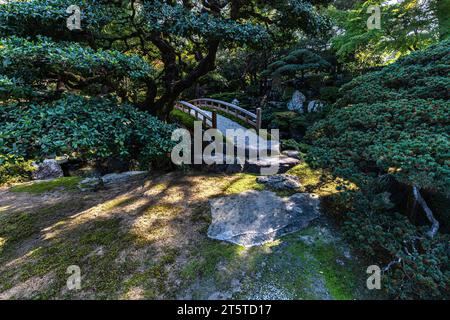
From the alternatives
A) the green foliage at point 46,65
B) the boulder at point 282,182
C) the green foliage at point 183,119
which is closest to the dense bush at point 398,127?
the boulder at point 282,182

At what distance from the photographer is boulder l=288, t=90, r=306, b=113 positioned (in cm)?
1205

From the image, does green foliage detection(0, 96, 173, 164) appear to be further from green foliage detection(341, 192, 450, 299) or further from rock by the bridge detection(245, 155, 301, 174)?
green foliage detection(341, 192, 450, 299)

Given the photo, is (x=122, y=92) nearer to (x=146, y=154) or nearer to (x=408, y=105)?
(x=146, y=154)

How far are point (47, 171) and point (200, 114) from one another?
564 cm

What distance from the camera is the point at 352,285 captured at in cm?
250

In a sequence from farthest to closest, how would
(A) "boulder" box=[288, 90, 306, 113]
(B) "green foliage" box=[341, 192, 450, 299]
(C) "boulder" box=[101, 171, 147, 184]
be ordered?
(A) "boulder" box=[288, 90, 306, 113], (C) "boulder" box=[101, 171, 147, 184], (B) "green foliage" box=[341, 192, 450, 299]

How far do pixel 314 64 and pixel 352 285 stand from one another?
35.9 feet

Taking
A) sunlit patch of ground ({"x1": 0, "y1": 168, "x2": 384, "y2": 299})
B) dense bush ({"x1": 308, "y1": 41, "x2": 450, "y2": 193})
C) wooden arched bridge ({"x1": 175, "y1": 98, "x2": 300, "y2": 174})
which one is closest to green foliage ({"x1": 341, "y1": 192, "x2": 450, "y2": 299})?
sunlit patch of ground ({"x1": 0, "y1": 168, "x2": 384, "y2": 299})

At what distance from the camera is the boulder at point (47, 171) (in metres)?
7.56

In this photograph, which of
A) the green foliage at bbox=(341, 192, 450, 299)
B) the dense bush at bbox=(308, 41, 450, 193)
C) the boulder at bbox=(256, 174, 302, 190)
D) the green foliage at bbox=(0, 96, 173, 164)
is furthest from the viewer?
the boulder at bbox=(256, 174, 302, 190)

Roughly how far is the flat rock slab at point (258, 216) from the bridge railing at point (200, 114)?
11.9 feet

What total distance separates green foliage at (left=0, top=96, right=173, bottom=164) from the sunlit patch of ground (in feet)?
3.98

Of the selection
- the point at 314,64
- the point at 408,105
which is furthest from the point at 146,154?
the point at 314,64

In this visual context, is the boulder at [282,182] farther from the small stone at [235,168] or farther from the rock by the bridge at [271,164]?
the small stone at [235,168]
